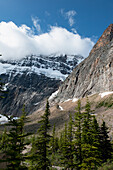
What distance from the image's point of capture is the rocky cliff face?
8682 cm

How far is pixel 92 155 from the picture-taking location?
1320cm

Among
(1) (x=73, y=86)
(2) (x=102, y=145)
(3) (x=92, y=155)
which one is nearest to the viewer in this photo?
(3) (x=92, y=155)

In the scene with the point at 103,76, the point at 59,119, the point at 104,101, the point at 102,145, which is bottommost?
the point at 102,145

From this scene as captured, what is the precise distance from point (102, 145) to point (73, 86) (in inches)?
4103

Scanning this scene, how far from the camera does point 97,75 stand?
317 feet

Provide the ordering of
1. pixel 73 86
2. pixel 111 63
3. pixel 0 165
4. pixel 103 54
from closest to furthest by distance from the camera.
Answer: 1. pixel 0 165
2. pixel 111 63
3. pixel 103 54
4. pixel 73 86

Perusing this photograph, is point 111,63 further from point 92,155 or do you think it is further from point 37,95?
point 37,95

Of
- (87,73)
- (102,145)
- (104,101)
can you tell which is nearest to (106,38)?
(87,73)

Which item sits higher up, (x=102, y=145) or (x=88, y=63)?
(x=88, y=63)

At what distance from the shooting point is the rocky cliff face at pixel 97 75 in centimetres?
8682

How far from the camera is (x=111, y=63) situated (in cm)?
8681

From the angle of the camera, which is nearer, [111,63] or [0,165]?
[0,165]

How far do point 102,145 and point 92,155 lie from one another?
7.29 metres

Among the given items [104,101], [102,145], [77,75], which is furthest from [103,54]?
[102,145]
